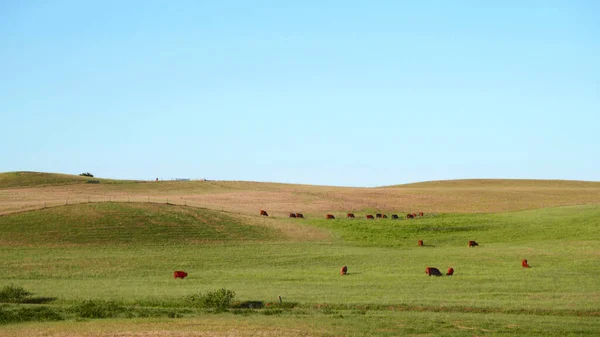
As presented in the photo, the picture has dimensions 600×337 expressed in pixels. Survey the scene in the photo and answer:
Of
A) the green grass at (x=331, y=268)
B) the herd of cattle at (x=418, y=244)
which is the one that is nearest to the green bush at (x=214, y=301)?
the green grass at (x=331, y=268)

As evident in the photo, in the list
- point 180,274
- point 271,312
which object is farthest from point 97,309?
point 180,274

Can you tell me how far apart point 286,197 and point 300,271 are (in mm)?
47461

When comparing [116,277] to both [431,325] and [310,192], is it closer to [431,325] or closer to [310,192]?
[431,325]

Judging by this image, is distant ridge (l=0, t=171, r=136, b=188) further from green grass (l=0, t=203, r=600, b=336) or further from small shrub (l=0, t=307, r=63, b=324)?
small shrub (l=0, t=307, r=63, b=324)

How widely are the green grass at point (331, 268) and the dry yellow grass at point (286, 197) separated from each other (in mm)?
9292

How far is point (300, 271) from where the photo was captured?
137ft

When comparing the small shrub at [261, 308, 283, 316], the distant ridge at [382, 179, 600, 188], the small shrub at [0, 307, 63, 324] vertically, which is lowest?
the small shrub at [0, 307, 63, 324]

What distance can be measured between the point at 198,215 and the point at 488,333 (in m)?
43.1

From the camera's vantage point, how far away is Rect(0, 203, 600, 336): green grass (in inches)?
1032

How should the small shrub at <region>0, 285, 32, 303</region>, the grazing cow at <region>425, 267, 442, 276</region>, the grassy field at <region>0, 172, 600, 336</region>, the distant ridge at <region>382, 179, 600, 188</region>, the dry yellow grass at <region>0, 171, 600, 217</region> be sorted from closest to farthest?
the grassy field at <region>0, 172, 600, 336</region> → the small shrub at <region>0, 285, 32, 303</region> → the grazing cow at <region>425, 267, 442, 276</region> → the dry yellow grass at <region>0, 171, 600, 217</region> → the distant ridge at <region>382, 179, 600, 188</region>

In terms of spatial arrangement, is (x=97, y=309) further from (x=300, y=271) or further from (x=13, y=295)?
(x=300, y=271)

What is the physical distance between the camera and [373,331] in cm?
2394

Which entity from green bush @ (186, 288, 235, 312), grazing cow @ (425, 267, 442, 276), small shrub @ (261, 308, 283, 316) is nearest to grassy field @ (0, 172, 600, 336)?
small shrub @ (261, 308, 283, 316)

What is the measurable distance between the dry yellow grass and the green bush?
37071 mm
